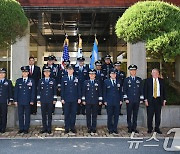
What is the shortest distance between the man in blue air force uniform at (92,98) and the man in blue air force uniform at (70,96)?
7.7 inches

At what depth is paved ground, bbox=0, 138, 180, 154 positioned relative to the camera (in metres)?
7.10

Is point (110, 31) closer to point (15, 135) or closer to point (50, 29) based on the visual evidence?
point (50, 29)

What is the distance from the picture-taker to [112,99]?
30.3 ft

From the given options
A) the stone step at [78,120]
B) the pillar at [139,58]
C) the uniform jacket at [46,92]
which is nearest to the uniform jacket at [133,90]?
the stone step at [78,120]

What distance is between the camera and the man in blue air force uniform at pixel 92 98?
9.29 m

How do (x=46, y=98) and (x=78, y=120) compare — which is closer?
(x=46, y=98)

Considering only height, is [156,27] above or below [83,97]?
above

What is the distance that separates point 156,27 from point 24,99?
13.0 feet

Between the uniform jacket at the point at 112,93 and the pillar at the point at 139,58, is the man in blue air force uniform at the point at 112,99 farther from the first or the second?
the pillar at the point at 139,58

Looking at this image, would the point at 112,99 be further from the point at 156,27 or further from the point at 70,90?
the point at 156,27

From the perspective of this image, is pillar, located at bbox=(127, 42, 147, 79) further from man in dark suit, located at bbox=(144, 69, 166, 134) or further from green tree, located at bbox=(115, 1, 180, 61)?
green tree, located at bbox=(115, 1, 180, 61)

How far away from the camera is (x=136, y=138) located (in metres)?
8.56

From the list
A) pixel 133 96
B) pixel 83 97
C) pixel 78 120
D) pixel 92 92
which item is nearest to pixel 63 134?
pixel 83 97

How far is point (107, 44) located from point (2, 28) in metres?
15.0
